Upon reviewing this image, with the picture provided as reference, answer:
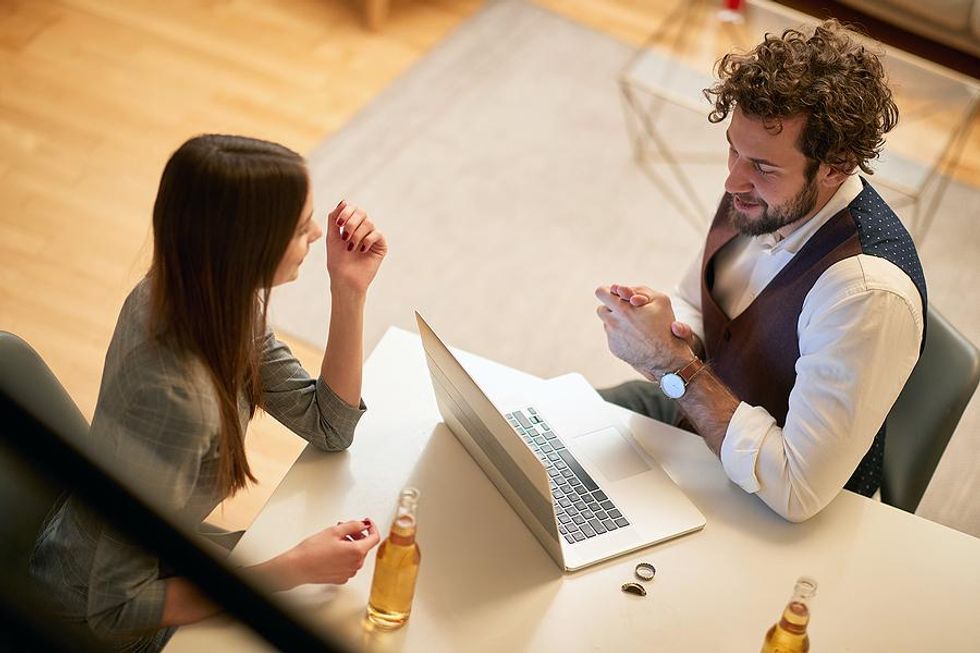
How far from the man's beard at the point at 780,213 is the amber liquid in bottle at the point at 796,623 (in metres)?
0.71

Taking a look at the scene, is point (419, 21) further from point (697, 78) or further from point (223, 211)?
point (223, 211)

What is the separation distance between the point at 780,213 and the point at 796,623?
0.75 meters

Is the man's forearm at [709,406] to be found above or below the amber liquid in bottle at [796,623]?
below

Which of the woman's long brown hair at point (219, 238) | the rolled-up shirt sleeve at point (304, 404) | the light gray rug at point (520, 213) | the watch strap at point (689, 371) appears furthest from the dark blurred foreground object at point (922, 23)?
the woman's long brown hair at point (219, 238)

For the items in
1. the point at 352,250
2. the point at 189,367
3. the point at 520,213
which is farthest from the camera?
the point at 520,213

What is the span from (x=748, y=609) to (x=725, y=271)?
2.37ft

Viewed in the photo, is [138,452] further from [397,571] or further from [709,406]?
[709,406]

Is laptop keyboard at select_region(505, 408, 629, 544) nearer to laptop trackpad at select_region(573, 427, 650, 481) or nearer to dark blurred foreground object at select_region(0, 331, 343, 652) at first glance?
laptop trackpad at select_region(573, 427, 650, 481)

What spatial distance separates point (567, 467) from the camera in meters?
1.71

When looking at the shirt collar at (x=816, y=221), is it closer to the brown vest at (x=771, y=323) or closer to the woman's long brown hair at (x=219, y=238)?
the brown vest at (x=771, y=323)

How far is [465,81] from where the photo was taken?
3.89 meters

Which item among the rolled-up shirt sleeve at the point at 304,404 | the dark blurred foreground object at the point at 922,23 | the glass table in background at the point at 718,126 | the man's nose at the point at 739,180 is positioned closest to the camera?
the rolled-up shirt sleeve at the point at 304,404

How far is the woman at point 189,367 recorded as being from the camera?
1.41m

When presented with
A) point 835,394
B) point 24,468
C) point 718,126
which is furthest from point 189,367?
point 718,126
